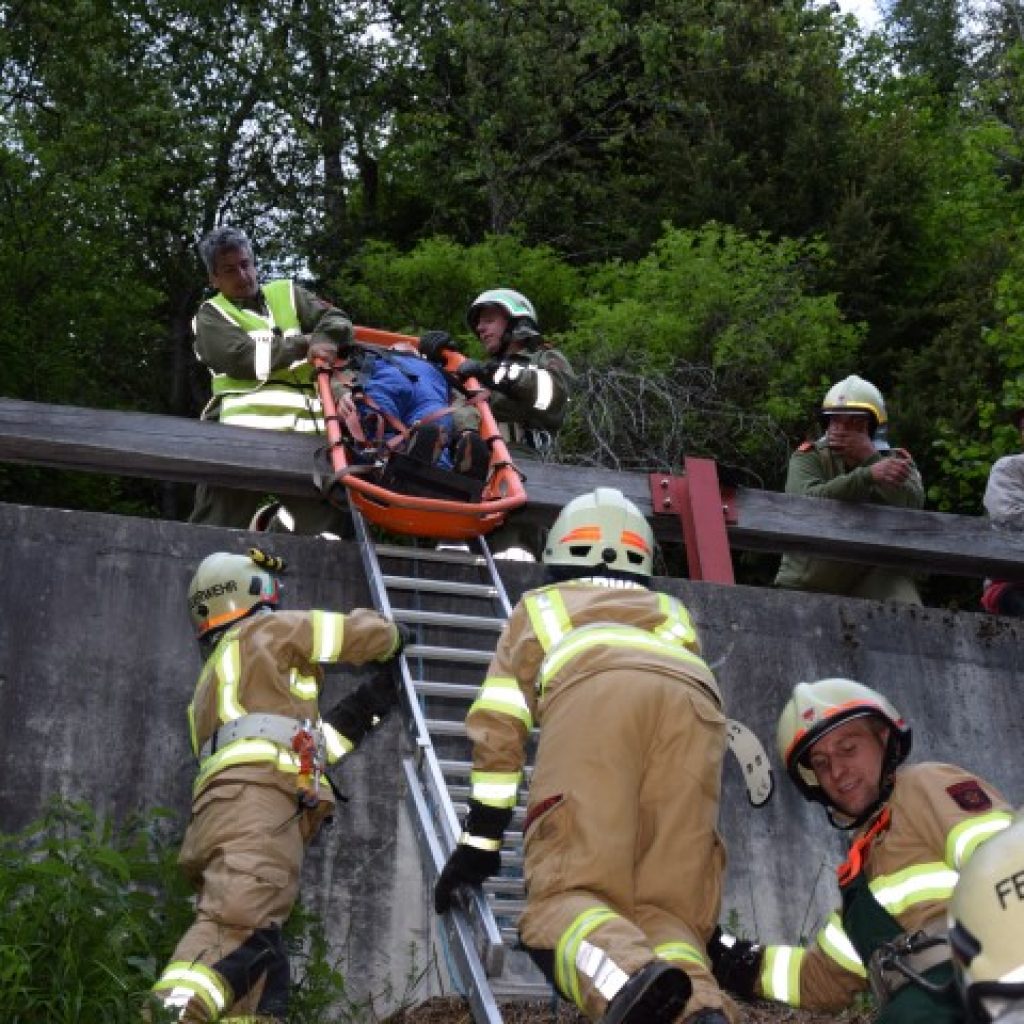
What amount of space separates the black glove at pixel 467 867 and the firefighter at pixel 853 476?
162 inches

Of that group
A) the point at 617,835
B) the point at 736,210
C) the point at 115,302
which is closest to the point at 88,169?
the point at 115,302

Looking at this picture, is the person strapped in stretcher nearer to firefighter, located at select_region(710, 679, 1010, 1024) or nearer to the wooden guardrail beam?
the wooden guardrail beam

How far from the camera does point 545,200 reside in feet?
61.5

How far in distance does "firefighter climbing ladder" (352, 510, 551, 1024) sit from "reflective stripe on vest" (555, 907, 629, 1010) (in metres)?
0.26

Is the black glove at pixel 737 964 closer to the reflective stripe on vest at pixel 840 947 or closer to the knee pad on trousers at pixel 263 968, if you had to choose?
the reflective stripe on vest at pixel 840 947

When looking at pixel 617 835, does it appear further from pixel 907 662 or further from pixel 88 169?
pixel 88 169

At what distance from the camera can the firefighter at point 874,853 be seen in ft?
13.9

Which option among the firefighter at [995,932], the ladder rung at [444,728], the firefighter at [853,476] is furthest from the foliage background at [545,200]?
the firefighter at [995,932]

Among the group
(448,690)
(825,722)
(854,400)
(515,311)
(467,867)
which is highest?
(515,311)

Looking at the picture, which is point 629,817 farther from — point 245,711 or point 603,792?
point 245,711

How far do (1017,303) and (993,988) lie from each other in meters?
13.9

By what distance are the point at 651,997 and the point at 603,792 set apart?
0.71 meters

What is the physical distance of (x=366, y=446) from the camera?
287 inches

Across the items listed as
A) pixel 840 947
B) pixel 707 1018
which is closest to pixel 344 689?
pixel 840 947
